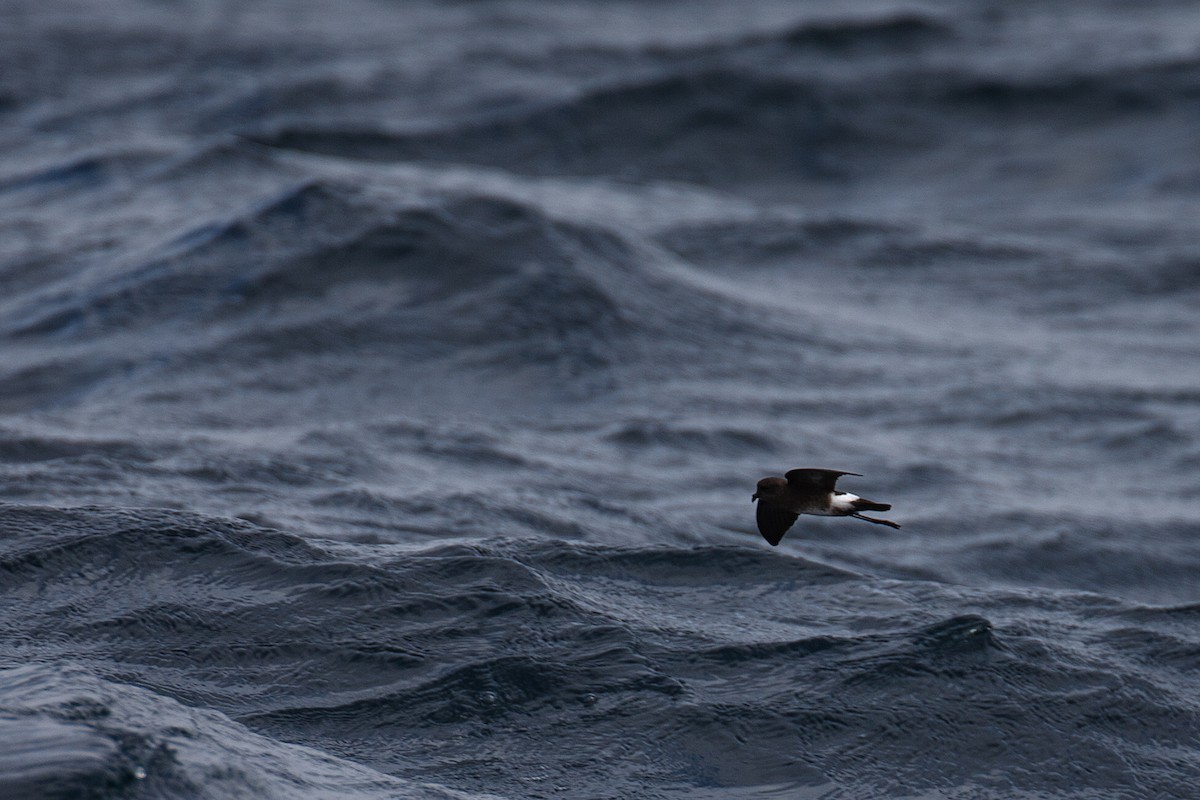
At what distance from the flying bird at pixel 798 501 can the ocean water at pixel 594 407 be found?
1008 mm

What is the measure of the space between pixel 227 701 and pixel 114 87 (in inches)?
672

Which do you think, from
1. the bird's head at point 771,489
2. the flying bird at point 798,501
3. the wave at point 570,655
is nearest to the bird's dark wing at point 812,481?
the flying bird at point 798,501

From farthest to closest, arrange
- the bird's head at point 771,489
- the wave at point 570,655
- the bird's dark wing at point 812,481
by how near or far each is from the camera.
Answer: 1. the wave at point 570,655
2. the bird's head at point 771,489
3. the bird's dark wing at point 812,481

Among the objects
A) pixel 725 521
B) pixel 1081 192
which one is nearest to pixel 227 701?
pixel 725 521

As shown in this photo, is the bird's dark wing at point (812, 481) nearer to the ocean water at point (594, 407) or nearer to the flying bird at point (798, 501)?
the flying bird at point (798, 501)

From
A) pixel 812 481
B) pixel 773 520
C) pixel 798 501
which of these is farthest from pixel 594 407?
pixel 812 481

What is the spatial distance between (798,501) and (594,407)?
18.5 ft

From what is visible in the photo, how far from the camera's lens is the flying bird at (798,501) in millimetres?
5387

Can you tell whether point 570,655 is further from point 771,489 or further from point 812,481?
point 812,481

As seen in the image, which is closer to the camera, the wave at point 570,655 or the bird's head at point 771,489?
the bird's head at point 771,489

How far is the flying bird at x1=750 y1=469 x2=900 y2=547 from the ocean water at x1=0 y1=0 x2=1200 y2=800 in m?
1.01

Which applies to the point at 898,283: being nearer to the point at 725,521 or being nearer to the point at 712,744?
the point at 725,521

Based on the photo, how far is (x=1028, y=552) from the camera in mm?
9422

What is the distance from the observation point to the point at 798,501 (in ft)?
18.4
